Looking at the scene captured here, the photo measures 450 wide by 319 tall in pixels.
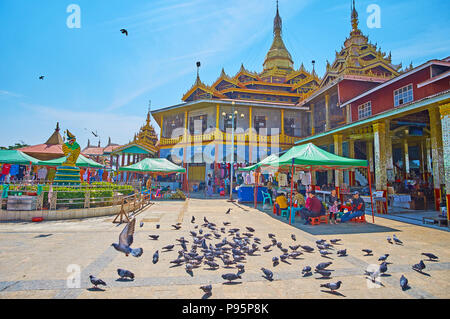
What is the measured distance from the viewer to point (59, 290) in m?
3.25

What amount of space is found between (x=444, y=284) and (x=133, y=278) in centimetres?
504

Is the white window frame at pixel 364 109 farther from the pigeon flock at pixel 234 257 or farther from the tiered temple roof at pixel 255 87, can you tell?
the pigeon flock at pixel 234 257

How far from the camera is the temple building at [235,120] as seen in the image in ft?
74.8

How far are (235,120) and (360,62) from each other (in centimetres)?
1272

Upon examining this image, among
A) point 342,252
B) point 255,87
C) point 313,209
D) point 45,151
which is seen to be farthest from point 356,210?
point 45,151

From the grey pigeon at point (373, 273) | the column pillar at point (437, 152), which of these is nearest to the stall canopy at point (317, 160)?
the column pillar at point (437, 152)

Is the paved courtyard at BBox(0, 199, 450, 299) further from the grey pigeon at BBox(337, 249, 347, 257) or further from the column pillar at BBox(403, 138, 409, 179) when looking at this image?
the column pillar at BBox(403, 138, 409, 179)

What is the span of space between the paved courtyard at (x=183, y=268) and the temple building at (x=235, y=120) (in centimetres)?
1515

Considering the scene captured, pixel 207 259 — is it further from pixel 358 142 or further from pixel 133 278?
pixel 358 142

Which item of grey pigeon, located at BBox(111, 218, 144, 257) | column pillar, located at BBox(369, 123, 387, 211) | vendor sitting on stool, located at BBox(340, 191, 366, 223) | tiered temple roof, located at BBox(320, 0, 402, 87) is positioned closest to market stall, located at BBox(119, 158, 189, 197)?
grey pigeon, located at BBox(111, 218, 144, 257)

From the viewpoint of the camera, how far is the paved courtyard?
10.7 feet

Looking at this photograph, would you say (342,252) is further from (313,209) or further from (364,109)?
(364,109)

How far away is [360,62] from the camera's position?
19031 mm
